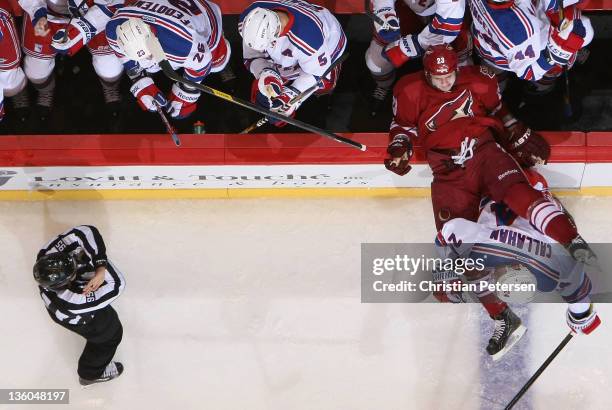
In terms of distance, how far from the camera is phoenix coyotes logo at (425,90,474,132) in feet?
12.4

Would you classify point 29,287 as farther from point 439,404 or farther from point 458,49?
point 458,49

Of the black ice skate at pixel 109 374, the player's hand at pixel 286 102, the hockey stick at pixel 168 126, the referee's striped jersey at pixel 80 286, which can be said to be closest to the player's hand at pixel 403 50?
the player's hand at pixel 286 102

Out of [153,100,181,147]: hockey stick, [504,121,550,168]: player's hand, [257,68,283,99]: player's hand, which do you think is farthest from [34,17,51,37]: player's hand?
[504,121,550,168]: player's hand

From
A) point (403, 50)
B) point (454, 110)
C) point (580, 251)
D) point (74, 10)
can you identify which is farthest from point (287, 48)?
point (580, 251)

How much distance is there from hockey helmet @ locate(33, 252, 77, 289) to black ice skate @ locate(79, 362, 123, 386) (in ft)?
2.37

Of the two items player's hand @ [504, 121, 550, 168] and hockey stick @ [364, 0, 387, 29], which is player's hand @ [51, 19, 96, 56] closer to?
hockey stick @ [364, 0, 387, 29]

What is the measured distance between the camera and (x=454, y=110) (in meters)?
3.81

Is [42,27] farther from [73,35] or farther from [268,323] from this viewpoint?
[268,323]

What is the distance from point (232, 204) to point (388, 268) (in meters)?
0.83

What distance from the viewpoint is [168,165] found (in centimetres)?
409

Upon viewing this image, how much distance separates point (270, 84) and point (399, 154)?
2.05 ft

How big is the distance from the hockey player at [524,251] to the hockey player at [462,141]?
0.09 meters

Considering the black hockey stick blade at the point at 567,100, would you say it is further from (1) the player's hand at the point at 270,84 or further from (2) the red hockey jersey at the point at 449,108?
(1) the player's hand at the point at 270,84

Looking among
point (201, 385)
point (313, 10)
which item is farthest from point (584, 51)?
point (201, 385)
